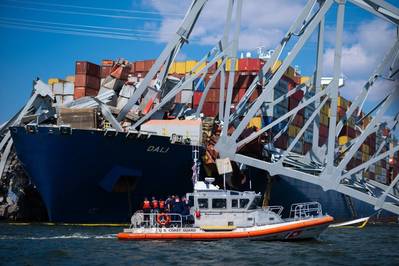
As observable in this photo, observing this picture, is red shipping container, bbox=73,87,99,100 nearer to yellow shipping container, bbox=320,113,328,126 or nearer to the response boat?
the response boat

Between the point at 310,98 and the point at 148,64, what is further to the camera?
the point at 148,64

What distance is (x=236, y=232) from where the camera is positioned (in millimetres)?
28375

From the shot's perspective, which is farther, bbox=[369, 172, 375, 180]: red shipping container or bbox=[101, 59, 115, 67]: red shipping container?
bbox=[369, 172, 375, 180]: red shipping container

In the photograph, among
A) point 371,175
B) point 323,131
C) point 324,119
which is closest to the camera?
point 323,131

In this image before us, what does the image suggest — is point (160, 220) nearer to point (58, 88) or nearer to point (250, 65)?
point (58, 88)

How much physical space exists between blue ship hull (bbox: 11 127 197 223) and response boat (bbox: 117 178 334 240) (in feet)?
28.8

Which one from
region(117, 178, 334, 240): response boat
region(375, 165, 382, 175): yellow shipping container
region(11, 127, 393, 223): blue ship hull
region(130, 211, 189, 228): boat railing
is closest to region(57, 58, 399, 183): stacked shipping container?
region(11, 127, 393, 223): blue ship hull

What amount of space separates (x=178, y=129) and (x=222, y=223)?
46.0 feet

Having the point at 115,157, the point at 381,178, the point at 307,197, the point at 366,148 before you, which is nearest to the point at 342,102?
the point at 366,148

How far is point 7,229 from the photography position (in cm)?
3650

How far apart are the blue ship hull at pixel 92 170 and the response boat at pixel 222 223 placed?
8784 millimetres

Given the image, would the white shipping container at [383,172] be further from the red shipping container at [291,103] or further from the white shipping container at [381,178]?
the red shipping container at [291,103]

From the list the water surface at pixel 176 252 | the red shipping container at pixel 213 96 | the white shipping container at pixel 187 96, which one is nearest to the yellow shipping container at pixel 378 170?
the red shipping container at pixel 213 96

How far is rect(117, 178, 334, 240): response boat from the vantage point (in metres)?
28.5
